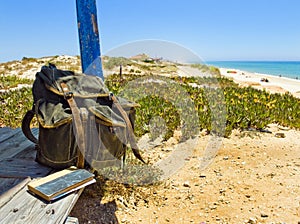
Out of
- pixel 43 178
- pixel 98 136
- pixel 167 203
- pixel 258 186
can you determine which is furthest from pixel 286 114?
pixel 43 178

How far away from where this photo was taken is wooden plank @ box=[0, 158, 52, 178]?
2379 mm

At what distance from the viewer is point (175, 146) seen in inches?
175

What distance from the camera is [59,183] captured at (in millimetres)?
2100

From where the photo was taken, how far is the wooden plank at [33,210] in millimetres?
1730

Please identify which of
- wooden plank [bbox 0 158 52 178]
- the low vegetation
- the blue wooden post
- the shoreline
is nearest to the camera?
wooden plank [bbox 0 158 52 178]

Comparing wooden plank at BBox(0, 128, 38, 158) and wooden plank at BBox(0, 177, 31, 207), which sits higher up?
wooden plank at BBox(0, 177, 31, 207)

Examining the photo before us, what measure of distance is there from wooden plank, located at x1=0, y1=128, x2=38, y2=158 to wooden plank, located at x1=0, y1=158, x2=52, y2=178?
0.80 ft

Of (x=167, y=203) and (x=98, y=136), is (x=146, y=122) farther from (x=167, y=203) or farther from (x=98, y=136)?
(x=98, y=136)

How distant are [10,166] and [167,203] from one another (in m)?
1.58

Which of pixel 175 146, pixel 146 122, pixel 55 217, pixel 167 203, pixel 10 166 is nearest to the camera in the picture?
pixel 55 217

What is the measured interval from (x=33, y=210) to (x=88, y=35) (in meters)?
2.36

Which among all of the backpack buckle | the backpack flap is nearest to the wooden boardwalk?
the backpack flap

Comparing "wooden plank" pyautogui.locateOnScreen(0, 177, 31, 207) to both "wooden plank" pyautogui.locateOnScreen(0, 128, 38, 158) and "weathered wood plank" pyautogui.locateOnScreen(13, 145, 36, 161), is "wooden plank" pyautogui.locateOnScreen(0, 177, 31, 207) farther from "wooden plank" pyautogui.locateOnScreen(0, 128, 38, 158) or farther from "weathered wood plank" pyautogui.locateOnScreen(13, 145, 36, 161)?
"wooden plank" pyautogui.locateOnScreen(0, 128, 38, 158)

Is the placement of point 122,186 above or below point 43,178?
below
